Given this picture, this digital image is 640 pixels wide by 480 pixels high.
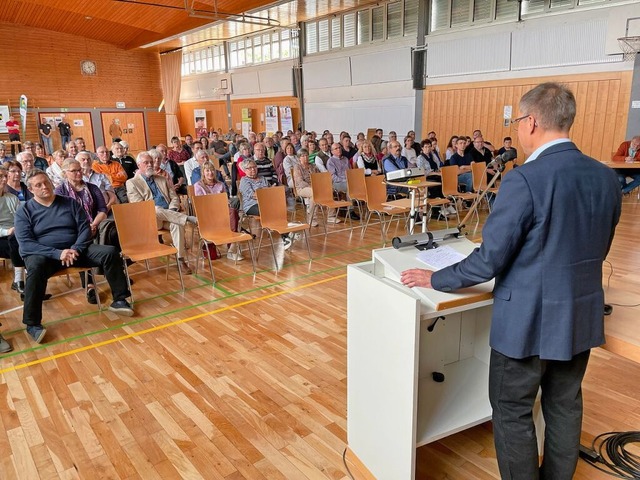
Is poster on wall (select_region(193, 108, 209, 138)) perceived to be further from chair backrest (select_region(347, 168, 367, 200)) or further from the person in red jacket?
chair backrest (select_region(347, 168, 367, 200))

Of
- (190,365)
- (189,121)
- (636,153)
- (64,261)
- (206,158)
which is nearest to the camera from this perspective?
(190,365)

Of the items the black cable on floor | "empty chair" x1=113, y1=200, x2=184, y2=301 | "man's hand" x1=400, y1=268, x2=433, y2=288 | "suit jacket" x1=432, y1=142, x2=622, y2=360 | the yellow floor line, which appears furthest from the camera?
"empty chair" x1=113, y1=200, x2=184, y2=301

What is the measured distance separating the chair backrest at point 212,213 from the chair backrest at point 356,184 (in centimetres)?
236

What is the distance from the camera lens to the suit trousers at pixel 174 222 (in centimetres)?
506

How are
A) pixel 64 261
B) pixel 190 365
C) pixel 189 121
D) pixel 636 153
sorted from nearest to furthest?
pixel 190 365
pixel 64 261
pixel 636 153
pixel 189 121

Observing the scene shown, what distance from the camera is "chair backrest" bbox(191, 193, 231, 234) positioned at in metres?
4.91

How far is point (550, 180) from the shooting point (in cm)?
142

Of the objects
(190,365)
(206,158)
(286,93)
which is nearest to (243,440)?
(190,365)

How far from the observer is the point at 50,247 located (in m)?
3.78

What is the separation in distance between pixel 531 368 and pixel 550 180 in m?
0.64

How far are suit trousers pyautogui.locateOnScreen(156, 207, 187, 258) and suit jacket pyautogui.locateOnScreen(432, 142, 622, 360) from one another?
4057 millimetres

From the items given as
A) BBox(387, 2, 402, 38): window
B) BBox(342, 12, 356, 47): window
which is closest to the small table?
BBox(387, 2, 402, 38): window

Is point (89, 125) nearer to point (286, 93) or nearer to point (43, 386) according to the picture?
point (286, 93)

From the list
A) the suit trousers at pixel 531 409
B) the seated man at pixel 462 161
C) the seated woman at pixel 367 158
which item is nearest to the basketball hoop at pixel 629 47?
the seated man at pixel 462 161
